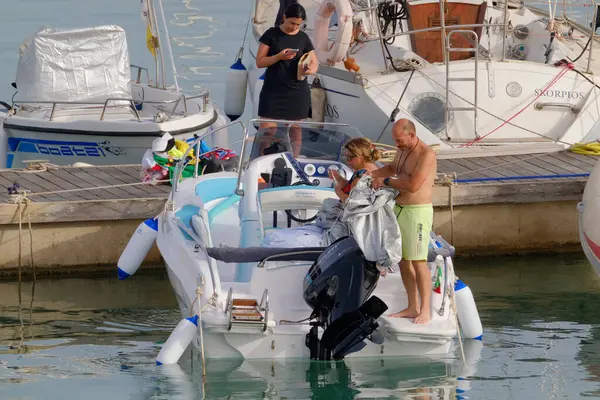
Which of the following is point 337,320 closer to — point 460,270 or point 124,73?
point 460,270

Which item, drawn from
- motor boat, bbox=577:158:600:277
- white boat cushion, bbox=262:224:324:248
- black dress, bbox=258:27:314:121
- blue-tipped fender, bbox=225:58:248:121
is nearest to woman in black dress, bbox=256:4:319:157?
black dress, bbox=258:27:314:121

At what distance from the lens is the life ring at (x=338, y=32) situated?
13.3 metres

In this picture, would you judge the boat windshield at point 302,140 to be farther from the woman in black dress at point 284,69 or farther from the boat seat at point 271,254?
the boat seat at point 271,254

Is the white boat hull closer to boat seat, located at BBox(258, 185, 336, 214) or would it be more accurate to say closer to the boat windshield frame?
the boat windshield frame

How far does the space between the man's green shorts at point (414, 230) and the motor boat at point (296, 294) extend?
14 centimetres

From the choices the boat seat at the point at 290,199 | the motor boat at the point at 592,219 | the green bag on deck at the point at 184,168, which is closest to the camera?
the boat seat at the point at 290,199

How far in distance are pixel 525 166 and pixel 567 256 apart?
0.96 m

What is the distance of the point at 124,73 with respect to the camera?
1582cm

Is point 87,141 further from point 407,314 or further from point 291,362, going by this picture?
point 407,314

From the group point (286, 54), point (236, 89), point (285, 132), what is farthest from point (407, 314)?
point (236, 89)

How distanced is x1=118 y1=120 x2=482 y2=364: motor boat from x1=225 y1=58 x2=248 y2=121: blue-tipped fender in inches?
254

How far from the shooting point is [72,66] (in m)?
15.4

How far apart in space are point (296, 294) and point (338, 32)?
602 centimetres

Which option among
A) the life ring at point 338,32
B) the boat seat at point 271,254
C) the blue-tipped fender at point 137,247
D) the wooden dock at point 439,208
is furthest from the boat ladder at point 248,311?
the life ring at point 338,32
